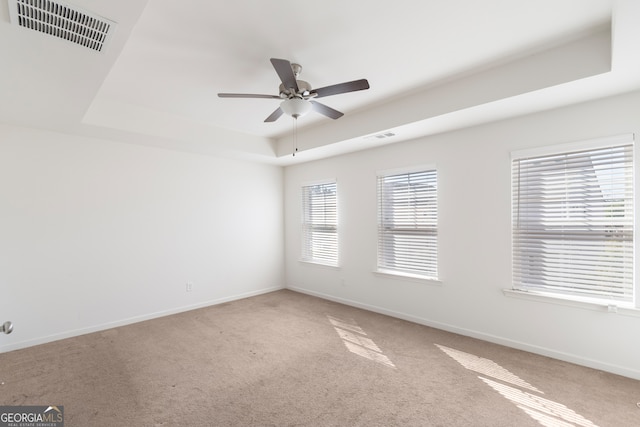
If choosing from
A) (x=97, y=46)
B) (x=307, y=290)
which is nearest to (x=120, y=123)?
(x=97, y=46)

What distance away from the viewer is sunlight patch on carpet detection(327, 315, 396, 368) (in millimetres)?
3098

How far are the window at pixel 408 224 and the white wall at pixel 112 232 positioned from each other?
8.23ft

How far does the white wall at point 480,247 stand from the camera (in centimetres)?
279

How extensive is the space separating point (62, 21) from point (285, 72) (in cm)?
135

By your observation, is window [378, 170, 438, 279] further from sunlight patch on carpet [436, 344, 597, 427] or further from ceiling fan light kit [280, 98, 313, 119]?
ceiling fan light kit [280, 98, 313, 119]

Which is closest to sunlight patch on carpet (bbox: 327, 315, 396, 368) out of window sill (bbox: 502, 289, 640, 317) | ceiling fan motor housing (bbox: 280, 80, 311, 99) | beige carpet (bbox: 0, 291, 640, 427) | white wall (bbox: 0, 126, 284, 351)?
beige carpet (bbox: 0, 291, 640, 427)

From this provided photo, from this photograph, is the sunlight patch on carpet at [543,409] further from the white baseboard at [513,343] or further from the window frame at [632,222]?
the window frame at [632,222]

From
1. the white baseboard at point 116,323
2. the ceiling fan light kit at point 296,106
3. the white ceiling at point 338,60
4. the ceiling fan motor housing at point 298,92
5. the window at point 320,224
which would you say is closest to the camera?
the white ceiling at point 338,60

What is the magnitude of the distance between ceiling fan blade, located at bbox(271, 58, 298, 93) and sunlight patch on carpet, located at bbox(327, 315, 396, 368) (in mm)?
2733

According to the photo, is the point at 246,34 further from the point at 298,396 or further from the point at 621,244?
the point at 621,244

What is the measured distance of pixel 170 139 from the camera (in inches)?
158

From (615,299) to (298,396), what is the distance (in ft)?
9.93

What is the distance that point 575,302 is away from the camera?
2898 mm

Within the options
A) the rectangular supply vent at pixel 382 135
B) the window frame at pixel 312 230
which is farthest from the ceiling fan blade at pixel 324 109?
the window frame at pixel 312 230
